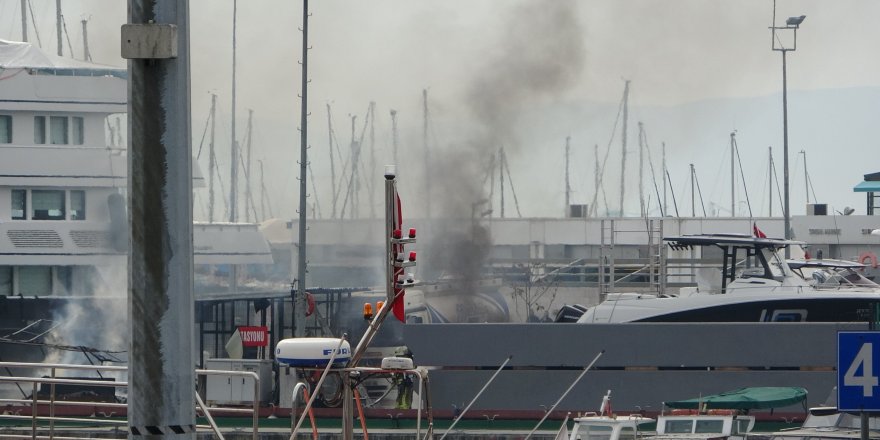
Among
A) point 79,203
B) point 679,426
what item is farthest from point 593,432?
point 79,203

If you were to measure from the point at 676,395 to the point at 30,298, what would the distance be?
17.9 m

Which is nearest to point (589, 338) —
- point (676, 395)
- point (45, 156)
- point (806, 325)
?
point (676, 395)

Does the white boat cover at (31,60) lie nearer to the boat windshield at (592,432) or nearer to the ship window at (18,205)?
the ship window at (18,205)

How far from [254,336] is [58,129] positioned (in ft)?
32.3

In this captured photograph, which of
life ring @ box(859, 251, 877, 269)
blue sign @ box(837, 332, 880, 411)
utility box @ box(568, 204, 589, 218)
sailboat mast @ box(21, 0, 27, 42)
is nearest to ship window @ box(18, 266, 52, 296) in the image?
sailboat mast @ box(21, 0, 27, 42)

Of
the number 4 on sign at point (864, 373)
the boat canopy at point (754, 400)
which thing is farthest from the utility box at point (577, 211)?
the number 4 on sign at point (864, 373)

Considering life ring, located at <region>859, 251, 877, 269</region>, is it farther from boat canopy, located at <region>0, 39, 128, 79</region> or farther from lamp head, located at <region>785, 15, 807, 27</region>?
boat canopy, located at <region>0, 39, 128, 79</region>

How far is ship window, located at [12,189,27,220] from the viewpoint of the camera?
33500 mm

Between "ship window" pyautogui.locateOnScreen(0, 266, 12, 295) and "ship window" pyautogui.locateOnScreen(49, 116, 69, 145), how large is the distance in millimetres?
3573

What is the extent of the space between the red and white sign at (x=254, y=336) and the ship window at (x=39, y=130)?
936 centimetres

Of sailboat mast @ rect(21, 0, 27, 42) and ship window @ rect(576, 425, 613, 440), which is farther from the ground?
sailboat mast @ rect(21, 0, 27, 42)

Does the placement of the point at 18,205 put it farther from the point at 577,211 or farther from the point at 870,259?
the point at 577,211

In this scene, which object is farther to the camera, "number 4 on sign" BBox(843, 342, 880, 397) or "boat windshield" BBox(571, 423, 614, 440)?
"boat windshield" BBox(571, 423, 614, 440)

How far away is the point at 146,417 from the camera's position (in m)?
5.71
